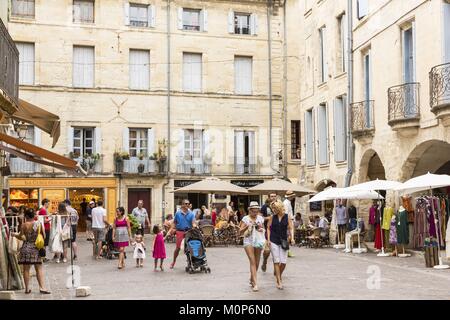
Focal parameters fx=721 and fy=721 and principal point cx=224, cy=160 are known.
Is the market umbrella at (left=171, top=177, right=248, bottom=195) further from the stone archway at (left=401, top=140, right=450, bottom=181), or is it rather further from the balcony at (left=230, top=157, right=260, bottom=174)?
the balcony at (left=230, top=157, right=260, bottom=174)

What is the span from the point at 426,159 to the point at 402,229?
2646 millimetres

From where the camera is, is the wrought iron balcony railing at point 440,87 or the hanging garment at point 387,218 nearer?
the wrought iron balcony railing at point 440,87

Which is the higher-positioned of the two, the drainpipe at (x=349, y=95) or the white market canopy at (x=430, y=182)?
the drainpipe at (x=349, y=95)

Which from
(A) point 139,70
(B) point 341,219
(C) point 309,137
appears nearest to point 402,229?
(B) point 341,219

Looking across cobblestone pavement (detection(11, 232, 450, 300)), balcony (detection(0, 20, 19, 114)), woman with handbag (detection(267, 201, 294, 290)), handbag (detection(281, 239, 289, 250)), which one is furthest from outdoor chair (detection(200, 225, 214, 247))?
handbag (detection(281, 239, 289, 250))

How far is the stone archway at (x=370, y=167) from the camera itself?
79.4ft

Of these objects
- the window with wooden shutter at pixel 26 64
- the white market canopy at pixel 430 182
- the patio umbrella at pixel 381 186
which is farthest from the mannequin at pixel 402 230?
the window with wooden shutter at pixel 26 64

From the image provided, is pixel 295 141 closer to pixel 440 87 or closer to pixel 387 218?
pixel 387 218

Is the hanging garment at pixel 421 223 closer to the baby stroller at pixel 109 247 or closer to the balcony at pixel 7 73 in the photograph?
the baby stroller at pixel 109 247

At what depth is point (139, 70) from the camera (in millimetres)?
34750

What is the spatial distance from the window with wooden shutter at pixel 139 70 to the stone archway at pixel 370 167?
13.7 m

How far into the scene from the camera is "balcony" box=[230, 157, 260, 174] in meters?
35.7
